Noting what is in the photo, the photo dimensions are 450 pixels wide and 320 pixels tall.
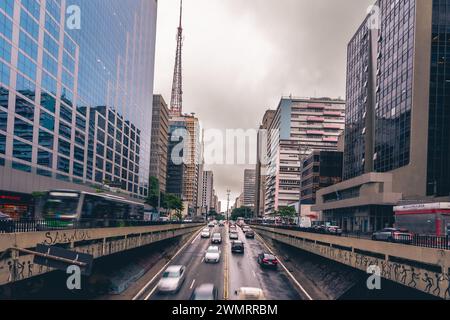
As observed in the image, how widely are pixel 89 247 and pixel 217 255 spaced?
2334cm

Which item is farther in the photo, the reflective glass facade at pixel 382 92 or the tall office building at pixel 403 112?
the reflective glass facade at pixel 382 92

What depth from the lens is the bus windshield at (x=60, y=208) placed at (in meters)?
33.0

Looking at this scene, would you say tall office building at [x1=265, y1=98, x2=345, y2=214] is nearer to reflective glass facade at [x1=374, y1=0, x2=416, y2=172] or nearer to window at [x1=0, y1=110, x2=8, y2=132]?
reflective glass facade at [x1=374, y1=0, x2=416, y2=172]

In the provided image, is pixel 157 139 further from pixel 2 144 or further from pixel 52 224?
pixel 52 224

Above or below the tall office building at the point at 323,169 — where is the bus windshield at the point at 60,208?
below

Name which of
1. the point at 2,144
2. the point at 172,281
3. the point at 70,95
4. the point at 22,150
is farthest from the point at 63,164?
the point at 172,281

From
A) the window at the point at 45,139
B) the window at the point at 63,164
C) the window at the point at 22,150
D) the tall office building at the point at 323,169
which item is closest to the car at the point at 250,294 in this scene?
the window at the point at 22,150

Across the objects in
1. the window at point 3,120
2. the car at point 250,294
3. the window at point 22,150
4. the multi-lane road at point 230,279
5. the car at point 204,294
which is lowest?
the multi-lane road at point 230,279

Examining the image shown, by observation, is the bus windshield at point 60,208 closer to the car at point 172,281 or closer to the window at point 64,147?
the car at point 172,281

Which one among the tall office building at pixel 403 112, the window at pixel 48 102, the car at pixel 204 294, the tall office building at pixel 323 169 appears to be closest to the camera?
the car at pixel 204 294

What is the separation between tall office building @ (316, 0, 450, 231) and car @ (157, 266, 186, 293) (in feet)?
130

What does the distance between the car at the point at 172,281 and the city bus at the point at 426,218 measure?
878 inches

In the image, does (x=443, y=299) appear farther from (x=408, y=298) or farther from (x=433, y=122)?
(x=433, y=122)
